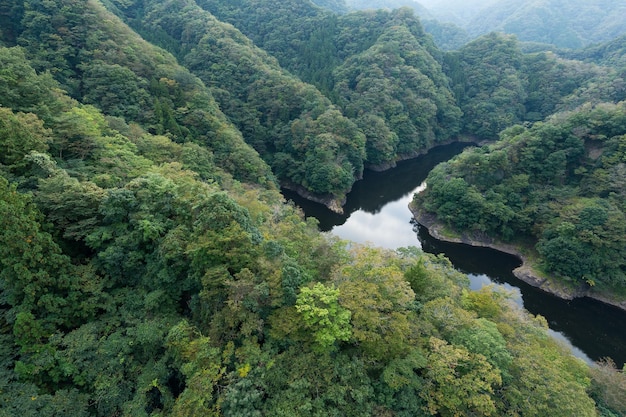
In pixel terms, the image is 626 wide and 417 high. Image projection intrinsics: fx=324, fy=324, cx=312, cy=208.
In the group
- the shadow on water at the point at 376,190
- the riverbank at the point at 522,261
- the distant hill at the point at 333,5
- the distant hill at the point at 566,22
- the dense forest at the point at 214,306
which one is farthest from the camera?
the distant hill at the point at 566,22

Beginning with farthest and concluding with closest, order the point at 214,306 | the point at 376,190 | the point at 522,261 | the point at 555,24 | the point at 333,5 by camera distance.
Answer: the point at 555,24, the point at 333,5, the point at 376,190, the point at 522,261, the point at 214,306

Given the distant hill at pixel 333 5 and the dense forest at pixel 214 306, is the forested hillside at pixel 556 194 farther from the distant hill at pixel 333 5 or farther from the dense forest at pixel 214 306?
the distant hill at pixel 333 5

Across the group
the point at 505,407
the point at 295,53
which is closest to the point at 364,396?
the point at 505,407

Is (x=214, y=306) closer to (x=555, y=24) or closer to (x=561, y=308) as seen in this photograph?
(x=561, y=308)

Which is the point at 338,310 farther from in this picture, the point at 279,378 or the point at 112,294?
the point at 112,294

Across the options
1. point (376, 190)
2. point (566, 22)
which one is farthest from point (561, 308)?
point (566, 22)

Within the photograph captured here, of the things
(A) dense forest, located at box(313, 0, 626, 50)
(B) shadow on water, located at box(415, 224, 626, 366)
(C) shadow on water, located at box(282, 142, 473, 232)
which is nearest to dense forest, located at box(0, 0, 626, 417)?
(B) shadow on water, located at box(415, 224, 626, 366)

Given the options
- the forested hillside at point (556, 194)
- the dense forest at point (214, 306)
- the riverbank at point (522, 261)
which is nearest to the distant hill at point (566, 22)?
the forested hillside at point (556, 194)

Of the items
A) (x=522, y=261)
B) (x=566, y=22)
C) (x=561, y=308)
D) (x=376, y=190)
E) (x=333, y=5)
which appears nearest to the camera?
(x=561, y=308)

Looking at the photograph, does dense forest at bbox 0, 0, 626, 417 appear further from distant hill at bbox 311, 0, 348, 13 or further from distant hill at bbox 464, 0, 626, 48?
distant hill at bbox 464, 0, 626, 48
